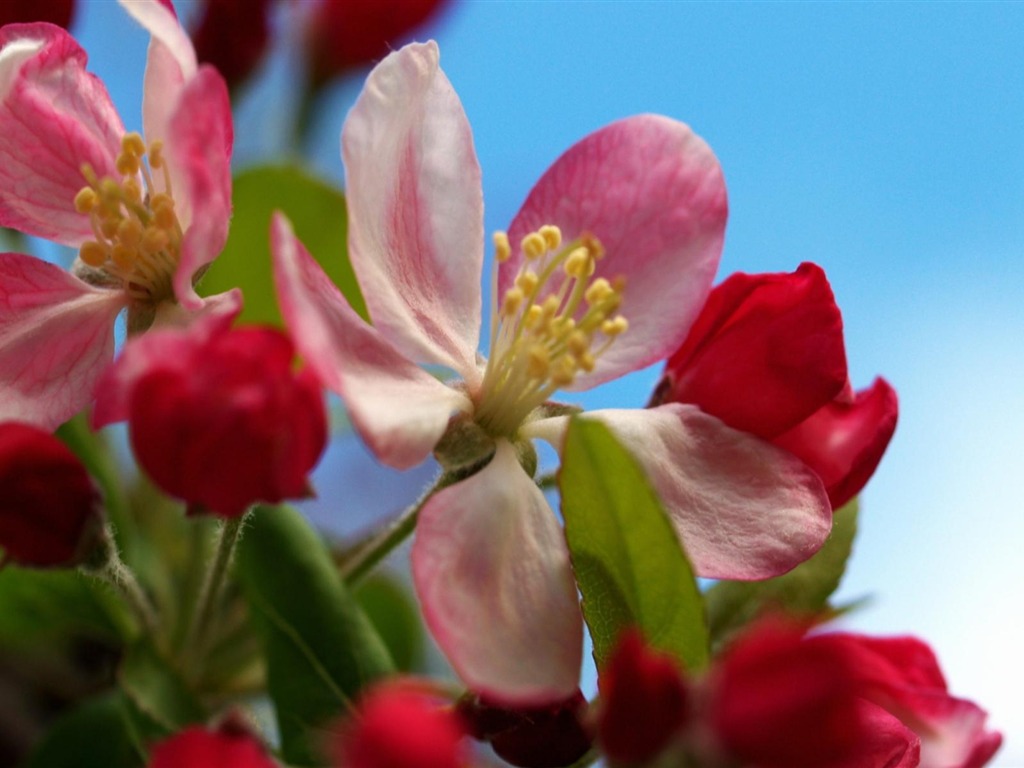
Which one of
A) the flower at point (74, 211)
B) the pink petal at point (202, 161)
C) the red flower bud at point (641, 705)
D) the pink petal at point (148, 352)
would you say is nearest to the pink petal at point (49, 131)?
the flower at point (74, 211)

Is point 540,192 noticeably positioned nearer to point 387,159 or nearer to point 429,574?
point 387,159

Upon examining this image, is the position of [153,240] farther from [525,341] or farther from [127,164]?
[525,341]

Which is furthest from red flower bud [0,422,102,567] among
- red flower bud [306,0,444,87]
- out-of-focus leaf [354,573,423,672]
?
red flower bud [306,0,444,87]

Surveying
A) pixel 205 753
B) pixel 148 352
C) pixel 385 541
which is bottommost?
pixel 385 541

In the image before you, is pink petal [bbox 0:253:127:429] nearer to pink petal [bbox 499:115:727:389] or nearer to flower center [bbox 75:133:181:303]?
flower center [bbox 75:133:181:303]

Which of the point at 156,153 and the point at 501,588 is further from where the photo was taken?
the point at 156,153

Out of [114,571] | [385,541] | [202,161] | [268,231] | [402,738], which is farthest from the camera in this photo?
[268,231]

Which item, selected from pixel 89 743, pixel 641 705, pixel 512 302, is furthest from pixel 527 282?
pixel 89 743
